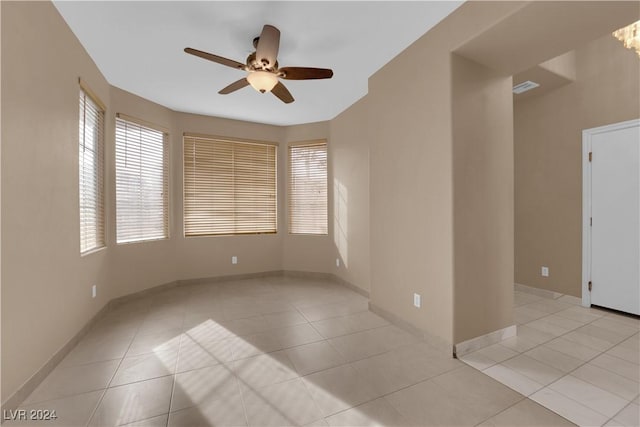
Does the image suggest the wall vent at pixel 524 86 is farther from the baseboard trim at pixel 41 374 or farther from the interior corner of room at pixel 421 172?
the baseboard trim at pixel 41 374

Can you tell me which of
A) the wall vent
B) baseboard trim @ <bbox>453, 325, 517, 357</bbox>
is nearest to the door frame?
the wall vent

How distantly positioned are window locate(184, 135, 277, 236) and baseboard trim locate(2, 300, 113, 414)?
214 cm

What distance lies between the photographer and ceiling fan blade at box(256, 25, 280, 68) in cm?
208

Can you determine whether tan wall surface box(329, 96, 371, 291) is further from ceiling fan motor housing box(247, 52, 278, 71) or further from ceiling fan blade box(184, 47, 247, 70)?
ceiling fan blade box(184, 47, 247, 70)

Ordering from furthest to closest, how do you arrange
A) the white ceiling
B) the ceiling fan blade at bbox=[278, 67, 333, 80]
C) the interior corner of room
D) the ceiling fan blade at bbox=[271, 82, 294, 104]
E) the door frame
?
the door frame → the ceiling fan blade at bbox=[271, 82, 294, 104] → the ceiling fan blade at bbox=[278, 67, 333, 80] → the white ceiling → the interior corner of room

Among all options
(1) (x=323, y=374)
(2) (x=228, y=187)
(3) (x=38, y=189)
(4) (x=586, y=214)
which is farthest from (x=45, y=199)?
(4) (x=586, y=214)

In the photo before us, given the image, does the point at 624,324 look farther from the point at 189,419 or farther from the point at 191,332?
the point at 191,332

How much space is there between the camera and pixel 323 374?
2.11m

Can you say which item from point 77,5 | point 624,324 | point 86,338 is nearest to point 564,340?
point 624,324

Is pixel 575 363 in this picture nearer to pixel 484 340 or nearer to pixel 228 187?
pixel 484 340

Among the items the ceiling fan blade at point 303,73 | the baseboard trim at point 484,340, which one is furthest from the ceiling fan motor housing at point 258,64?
the baseboard trim at point 484,340

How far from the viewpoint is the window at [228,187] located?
4629 millimetres

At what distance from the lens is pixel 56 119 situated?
2.27m

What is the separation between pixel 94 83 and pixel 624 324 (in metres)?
6.23
